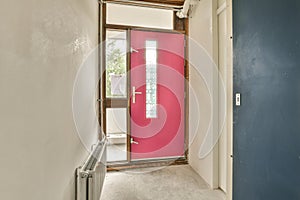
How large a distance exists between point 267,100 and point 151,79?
207cm

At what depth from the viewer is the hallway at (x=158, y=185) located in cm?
230

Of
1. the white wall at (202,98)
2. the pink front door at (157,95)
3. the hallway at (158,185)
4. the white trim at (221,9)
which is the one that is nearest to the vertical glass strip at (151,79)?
the pink front door at (157,95)

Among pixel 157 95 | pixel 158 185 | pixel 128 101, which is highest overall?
pixel 157 95

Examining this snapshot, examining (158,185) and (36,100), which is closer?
(36,100)

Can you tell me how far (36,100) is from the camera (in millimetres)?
848

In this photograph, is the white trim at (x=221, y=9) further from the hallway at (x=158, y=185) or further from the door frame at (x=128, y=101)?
the hallway at (x=158, y=185)

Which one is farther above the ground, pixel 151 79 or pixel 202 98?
pixel 151 79

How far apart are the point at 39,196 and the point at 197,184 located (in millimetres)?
2180

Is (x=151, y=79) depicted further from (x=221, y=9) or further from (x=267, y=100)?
(x=267, y=100)

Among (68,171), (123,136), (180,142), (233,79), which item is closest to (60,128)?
(68,171)

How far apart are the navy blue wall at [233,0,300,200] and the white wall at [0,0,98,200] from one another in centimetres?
140

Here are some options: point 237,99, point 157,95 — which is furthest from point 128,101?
point 237,99

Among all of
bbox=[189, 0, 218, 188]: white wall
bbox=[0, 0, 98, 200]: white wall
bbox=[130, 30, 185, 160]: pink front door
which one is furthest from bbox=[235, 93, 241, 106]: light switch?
bbox=[130, 30, 185, 160]: pink front door

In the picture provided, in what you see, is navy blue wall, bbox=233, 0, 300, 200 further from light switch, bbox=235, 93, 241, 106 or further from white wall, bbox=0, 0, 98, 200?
white wall, bbox=0, 0, 98, 200
